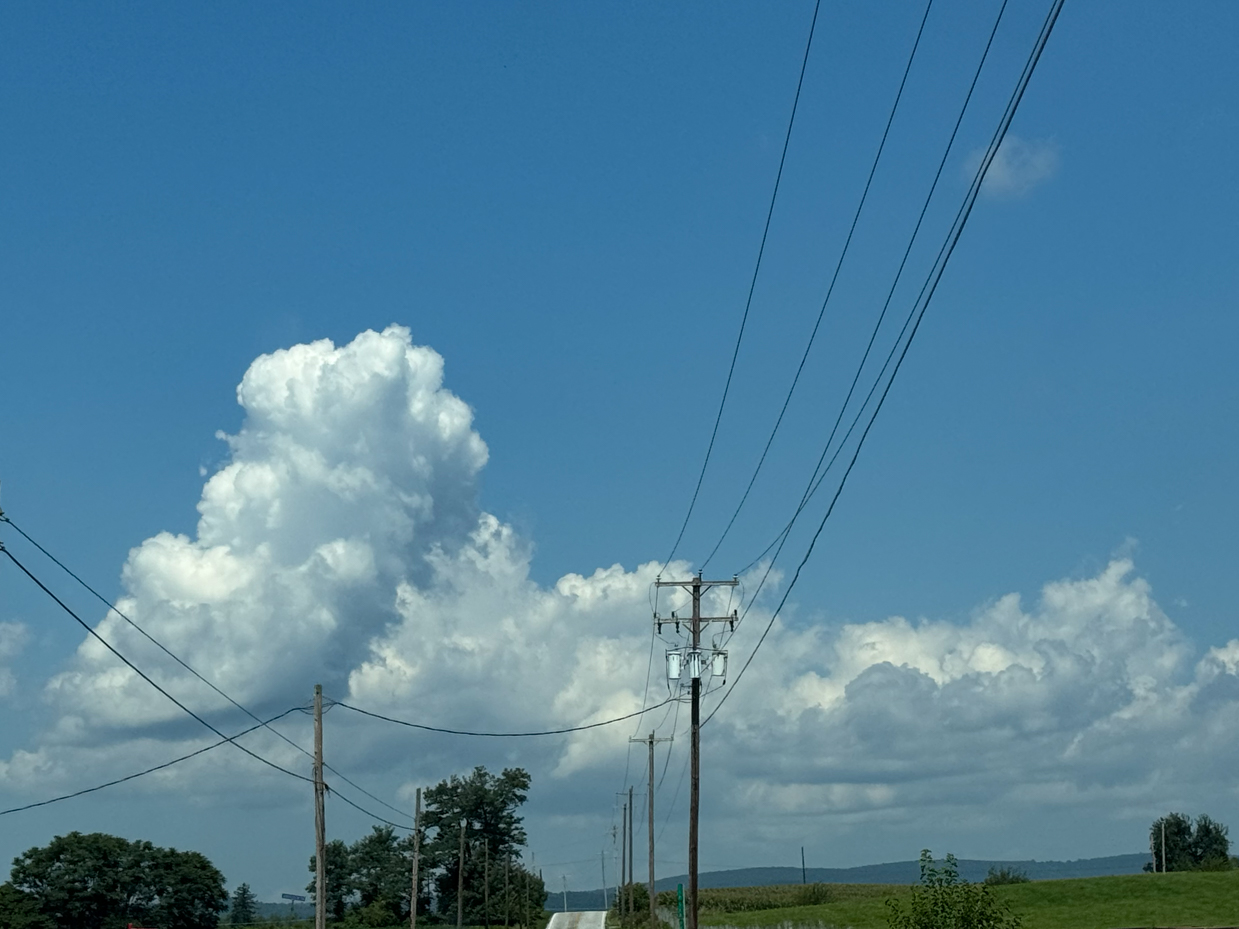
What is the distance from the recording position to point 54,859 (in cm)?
12444

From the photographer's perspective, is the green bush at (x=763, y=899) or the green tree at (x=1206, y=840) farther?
the green tree at (x=1206, y=840)

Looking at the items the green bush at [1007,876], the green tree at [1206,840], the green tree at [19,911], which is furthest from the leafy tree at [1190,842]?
the green tree at [19,911]

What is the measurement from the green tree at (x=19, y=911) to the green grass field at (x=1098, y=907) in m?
55.8

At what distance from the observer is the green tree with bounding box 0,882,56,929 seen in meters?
117

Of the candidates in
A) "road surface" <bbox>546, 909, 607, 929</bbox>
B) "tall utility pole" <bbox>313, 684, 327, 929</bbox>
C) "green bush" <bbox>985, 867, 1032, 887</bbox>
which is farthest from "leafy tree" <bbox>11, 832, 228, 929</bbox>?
"tall utility pole" <bbox>313, 684, 327, 929</bbox>

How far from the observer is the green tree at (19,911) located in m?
117

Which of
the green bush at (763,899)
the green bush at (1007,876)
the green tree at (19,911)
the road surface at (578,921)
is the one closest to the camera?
the green bush at (1007,876)

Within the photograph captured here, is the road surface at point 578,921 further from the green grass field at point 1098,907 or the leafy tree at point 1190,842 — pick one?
the leafy tree at point 1190,842

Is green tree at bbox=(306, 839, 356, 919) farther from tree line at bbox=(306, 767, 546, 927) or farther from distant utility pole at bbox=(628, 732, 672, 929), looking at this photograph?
distant utility pole at bbox=(628, 732, 672, 929)

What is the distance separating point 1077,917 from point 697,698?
48.7m

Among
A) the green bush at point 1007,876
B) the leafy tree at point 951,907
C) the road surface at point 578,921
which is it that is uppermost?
the leafy tree at point 951,907

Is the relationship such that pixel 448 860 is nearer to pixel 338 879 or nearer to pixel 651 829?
pixel 338 879

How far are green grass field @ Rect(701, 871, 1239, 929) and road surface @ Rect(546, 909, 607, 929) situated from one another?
16.8m

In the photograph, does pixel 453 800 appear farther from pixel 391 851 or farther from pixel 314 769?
pixel 314 769
